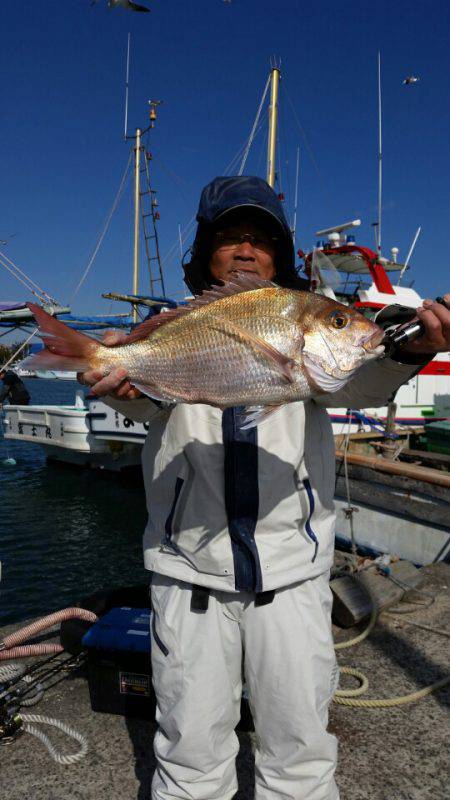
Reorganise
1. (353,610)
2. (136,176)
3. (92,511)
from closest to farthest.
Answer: (353,610) → (92,511) → (136,176)

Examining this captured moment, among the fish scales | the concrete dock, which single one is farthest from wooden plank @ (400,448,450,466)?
the fish scales

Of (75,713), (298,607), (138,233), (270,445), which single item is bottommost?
(75,713)

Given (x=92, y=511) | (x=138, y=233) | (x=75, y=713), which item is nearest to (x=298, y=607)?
(x=75, y=713)

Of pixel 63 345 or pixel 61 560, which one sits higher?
pixel 63 345

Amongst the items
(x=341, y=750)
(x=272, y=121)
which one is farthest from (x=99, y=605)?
(x=272, y=121)

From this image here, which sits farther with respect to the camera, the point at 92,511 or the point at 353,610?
the point at 92,511

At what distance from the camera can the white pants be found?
2.12 meters

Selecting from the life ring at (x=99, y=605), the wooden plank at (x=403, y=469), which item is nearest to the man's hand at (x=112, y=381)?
the life ring at (x=99, y=605)

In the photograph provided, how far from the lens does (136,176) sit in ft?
89.5

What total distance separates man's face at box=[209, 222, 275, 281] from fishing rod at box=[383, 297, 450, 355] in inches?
33.8

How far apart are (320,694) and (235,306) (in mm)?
1697

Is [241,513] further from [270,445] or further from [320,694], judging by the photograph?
[320,694]

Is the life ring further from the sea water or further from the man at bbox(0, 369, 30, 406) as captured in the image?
the man at bbox(0, 369, 30, 406)

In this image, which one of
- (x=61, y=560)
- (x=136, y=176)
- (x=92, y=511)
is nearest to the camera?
(x=61, y=560)
